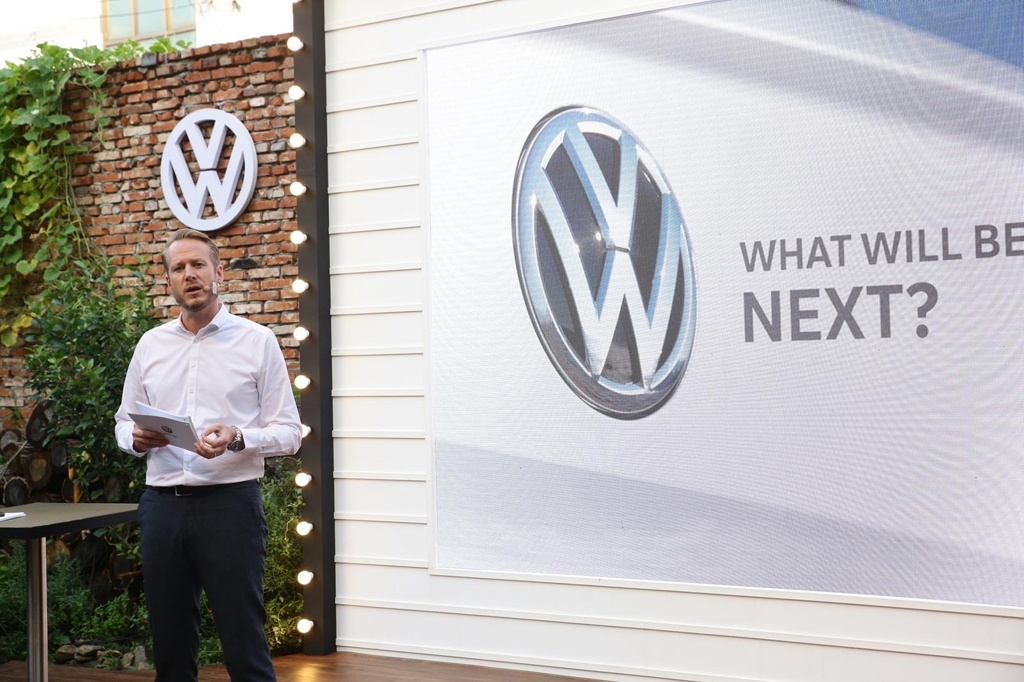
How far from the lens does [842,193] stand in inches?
147

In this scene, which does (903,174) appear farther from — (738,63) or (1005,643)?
(1005,643)

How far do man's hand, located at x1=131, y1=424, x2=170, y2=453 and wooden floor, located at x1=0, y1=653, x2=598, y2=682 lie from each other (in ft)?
5.19

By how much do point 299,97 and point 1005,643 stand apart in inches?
140

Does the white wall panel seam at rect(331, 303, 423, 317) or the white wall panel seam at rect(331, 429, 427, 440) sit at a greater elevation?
the white wall panel seam at rect(331, 303, 423, 317)

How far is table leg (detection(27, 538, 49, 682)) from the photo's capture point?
3373 mm

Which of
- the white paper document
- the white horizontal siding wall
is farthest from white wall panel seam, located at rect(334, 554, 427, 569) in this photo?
the white paper document

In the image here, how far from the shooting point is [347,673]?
14.1ft

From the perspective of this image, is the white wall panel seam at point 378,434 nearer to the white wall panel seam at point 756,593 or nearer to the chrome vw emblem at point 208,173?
the white wall panel seam at point 756,593

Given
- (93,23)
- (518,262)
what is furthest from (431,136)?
(93,23)

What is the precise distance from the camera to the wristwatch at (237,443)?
2982 mm

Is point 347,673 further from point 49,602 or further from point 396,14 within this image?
point 396,14

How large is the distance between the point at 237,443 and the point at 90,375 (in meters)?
2.58

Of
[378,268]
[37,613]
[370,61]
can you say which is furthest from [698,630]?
[370,61]

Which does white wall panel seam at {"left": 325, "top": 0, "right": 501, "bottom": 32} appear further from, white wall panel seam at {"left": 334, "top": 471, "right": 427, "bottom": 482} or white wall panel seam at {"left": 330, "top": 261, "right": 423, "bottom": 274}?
white wall panel seam at {"left": 334, "top": 471, "right": 427, "bottom": 482}
